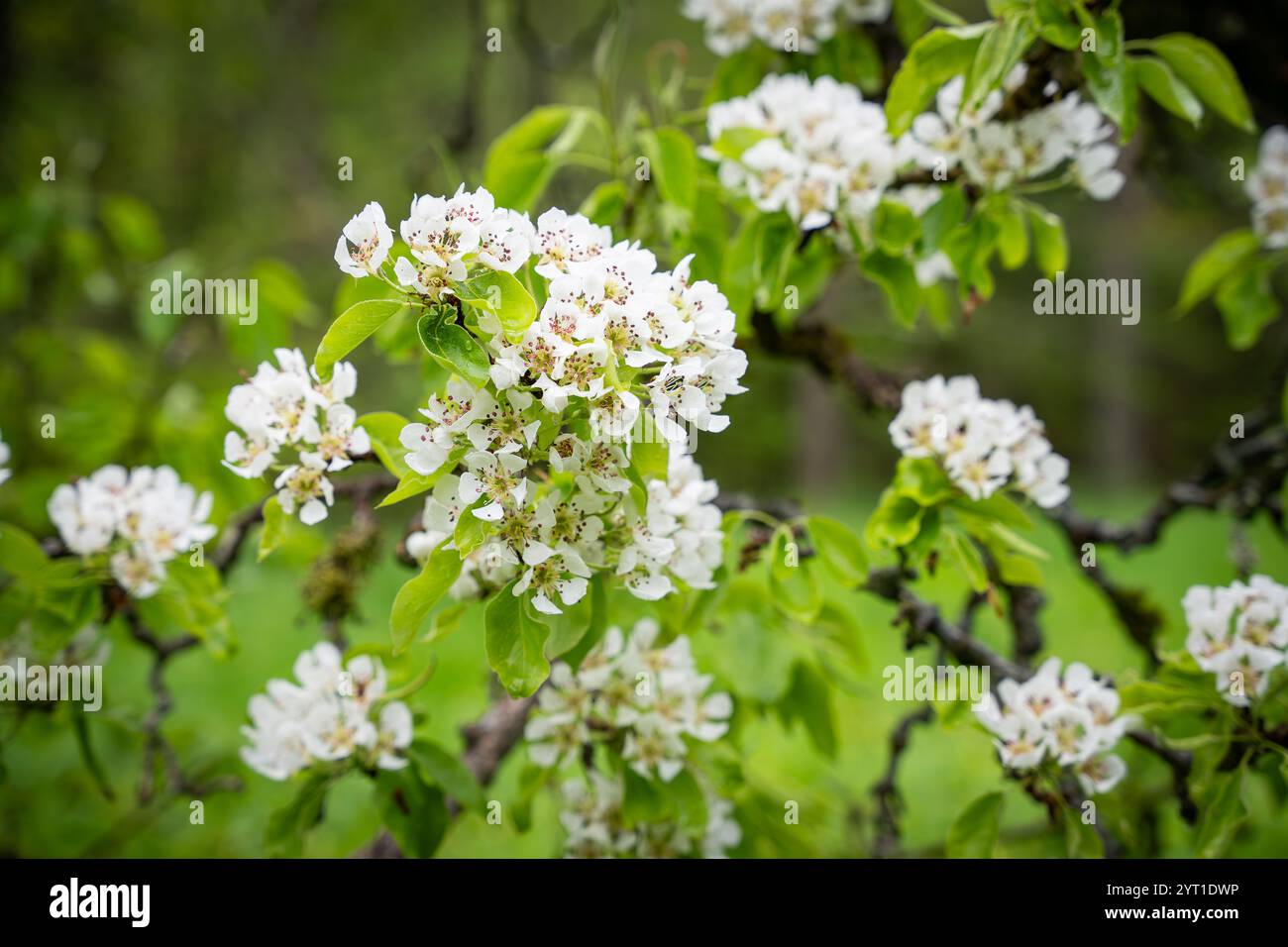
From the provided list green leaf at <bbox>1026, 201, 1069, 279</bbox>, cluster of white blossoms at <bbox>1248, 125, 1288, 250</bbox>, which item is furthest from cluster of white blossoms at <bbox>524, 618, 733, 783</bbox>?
cluster of white blossoms at <bbox>1248, 125, 1288, 250</bbox>

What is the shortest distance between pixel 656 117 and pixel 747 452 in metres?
10.9

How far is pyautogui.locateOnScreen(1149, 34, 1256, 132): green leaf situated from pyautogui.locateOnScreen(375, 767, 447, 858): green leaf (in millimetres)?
2003

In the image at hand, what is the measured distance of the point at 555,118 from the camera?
2184mm

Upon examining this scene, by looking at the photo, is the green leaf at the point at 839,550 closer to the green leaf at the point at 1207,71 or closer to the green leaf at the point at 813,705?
the green leaf at the point at 813,705

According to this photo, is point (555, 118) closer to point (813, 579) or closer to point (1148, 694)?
point (813, 579)

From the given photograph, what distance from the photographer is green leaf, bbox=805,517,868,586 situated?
187 centimetres

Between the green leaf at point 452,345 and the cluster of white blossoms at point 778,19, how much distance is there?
1398 millimetres

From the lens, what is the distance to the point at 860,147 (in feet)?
6.41

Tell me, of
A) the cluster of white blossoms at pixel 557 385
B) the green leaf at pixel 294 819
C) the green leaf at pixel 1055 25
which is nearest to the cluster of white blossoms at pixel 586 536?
the cluster of white blossoms at pixel 557 385

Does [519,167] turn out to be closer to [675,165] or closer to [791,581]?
[675,165]

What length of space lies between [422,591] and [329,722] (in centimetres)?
49

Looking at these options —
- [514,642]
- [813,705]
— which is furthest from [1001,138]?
[514,642]

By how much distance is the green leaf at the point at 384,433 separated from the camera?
1608mm
